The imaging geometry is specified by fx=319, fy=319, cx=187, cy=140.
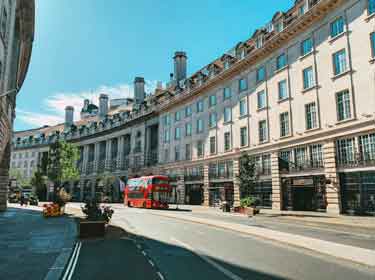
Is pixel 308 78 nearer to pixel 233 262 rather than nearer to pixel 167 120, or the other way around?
pixel 233 262

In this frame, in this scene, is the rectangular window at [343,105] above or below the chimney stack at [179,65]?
below

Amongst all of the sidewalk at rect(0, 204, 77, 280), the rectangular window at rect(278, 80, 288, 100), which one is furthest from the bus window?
the sidewalk at rect(0, 204, 77, 280)

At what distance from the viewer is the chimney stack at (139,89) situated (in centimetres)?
7638

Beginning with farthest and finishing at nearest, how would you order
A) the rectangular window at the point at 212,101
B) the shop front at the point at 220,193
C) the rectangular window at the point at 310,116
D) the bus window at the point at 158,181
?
the rectangular window at the point at 212,101
the shop front at the point at 220,193
the bus window at the point at 158,181
the rectangular window at the point at 310,116

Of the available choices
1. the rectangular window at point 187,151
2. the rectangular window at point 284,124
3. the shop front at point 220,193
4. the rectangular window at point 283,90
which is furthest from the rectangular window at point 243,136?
the rectangular window at point 187,151

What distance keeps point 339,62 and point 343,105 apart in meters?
3.89

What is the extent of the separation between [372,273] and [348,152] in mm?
20544

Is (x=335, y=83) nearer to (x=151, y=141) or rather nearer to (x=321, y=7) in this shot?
(x=321, y=7)

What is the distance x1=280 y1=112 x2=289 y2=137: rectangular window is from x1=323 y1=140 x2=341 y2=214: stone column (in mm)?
5517

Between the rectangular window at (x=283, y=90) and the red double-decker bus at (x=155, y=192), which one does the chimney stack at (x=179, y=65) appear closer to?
the red double-decker bus at (x=155, y=192)

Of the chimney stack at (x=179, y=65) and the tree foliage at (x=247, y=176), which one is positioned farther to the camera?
the chimney stack at (x=179, y=65)

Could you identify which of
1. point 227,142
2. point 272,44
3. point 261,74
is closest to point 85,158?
point 227,142

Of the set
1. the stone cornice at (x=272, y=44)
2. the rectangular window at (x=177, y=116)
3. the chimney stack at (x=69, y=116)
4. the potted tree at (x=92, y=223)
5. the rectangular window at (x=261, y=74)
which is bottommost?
the potted tree at (x=92, y=223)

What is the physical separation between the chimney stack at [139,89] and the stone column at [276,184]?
159ft
